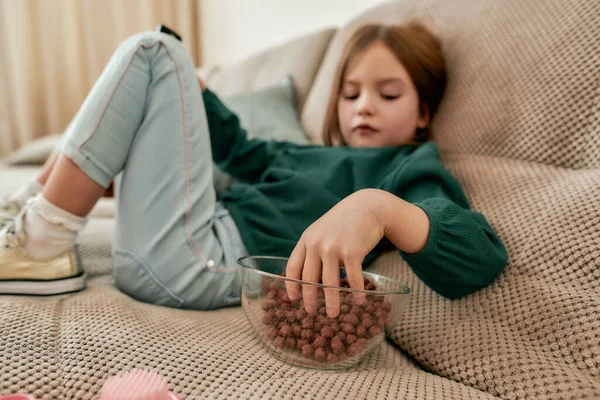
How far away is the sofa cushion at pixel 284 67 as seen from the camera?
147 cm

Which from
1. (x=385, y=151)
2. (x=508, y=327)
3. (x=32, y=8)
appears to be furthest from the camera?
(x=32, y=8)

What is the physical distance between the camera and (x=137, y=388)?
0.37 meters

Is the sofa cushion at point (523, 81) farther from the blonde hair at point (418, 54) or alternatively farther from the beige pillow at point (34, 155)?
the beige pillow at point (34, 155)

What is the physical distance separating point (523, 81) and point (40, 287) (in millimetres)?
812

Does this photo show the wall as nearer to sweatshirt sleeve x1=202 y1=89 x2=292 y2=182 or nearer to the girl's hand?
sweatshirt sleeve x1=202 y1=89 x2=292 y2=182

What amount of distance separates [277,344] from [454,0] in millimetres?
847

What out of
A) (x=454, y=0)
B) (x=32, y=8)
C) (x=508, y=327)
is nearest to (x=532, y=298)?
(x=508, y=327)

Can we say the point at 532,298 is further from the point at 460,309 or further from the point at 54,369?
the point at 54,369

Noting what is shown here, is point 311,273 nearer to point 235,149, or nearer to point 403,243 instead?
point 403,243

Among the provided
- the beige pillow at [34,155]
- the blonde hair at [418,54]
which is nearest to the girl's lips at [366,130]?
the blonde hair at [418,54]

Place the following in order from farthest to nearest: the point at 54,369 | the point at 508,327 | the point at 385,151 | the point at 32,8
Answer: the point at 32,8
the point at 385,151
the point at 508,327
the point at 54,369

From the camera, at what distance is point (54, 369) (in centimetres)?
43

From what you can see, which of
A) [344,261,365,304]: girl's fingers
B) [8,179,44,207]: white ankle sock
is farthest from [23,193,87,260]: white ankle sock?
[344,261,365,304]: girl's fingers

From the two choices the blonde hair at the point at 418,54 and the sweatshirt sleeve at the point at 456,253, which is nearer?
the sweatshirt sleeve at the point at 456,253
